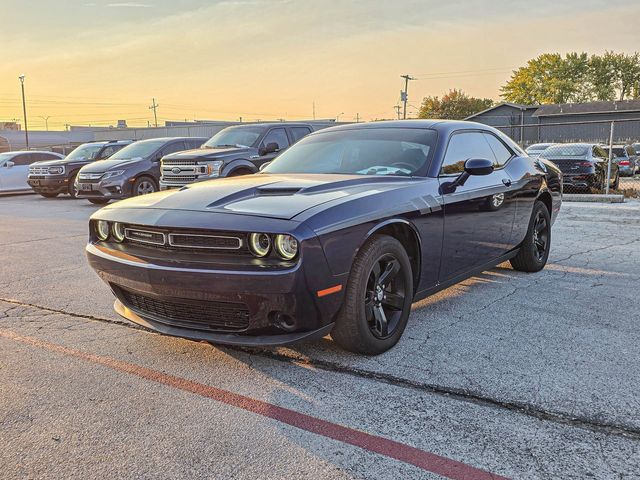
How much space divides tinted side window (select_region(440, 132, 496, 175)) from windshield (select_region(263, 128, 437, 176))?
168mm

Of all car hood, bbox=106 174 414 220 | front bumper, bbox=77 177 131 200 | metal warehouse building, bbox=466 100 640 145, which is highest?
metal warehouse building, bbox=466 100 640 145

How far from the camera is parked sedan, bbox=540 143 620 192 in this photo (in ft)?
43.3

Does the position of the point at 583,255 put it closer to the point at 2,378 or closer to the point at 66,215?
the point at 2,378

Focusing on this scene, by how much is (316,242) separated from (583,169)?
12019 millimetres

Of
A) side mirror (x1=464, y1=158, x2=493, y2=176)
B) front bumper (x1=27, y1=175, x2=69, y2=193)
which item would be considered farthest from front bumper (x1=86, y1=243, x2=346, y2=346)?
front bumper (x1=27, y1=175, x2=69, y2=193)

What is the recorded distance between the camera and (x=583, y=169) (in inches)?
520

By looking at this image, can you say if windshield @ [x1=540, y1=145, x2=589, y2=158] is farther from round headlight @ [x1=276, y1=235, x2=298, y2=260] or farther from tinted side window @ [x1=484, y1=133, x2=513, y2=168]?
round headlight @ [x1=276, y1=235, x2=298, y2=260]

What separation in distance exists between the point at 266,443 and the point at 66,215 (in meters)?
10.7

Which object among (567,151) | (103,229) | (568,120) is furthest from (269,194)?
(568,120)

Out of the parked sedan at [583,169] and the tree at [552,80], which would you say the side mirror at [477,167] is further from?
the tree at [552,80]

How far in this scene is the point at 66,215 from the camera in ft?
39.0

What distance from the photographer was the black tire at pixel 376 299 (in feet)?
10.8

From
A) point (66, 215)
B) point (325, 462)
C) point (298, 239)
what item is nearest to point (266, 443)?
point (325, 462)

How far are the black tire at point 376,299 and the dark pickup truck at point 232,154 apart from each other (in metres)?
6.78
